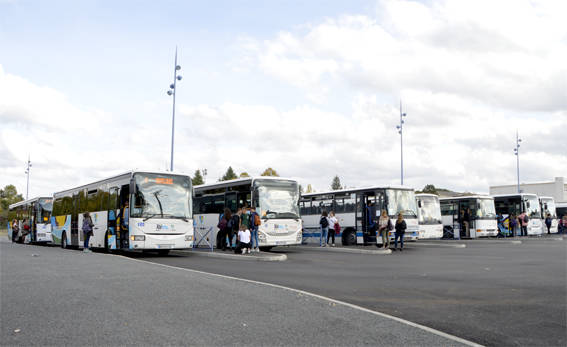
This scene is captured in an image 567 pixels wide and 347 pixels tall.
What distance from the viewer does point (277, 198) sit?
22.2m

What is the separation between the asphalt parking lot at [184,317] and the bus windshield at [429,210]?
23.2 meters

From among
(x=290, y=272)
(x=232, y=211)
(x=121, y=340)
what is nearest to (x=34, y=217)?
(x=232, y=211)

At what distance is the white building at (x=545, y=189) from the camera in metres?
83.1

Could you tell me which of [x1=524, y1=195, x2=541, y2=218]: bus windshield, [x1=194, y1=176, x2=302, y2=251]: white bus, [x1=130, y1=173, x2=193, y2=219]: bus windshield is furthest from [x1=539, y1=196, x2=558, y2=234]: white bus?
[x1=130, y1=173, x2=193, y2=219]: bus windshield

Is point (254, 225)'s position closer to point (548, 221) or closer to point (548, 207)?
point (548, 221)

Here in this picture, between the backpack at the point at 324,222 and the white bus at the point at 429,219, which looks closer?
the backpack at the point at 324,222

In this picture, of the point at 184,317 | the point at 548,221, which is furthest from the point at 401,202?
the point at 184,317

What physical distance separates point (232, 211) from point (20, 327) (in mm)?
17156

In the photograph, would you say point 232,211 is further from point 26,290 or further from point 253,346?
point 253,346

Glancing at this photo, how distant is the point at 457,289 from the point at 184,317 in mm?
5783

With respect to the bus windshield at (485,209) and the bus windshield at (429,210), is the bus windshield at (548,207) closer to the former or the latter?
the bus windshield at (485,209)

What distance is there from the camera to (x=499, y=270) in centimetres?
1397

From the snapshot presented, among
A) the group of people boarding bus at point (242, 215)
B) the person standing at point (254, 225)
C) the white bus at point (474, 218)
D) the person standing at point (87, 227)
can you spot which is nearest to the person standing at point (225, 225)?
the group of people boarding bus at point (242, 215)

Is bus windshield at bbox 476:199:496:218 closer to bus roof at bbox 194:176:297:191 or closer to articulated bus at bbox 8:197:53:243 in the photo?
bus roof at bbox 194:176:297:191
